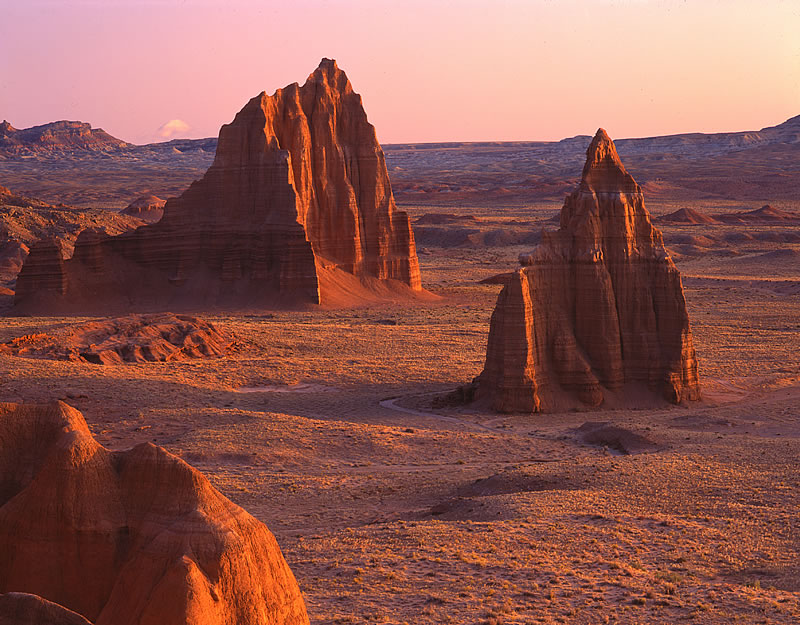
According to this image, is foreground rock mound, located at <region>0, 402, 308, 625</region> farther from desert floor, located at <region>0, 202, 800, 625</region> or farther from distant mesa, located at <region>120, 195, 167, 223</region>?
distant mesa, located at <region>120, 195, 167, 223</region>

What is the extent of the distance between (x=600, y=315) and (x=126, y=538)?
67.6 ft

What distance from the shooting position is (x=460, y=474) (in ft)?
69.1

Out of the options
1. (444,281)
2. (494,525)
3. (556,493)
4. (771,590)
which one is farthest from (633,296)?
(444,281)

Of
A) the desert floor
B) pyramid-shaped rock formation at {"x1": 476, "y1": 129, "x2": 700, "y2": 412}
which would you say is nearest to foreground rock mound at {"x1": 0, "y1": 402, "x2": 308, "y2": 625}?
the desert floor

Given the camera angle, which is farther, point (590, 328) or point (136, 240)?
point (136, 240)

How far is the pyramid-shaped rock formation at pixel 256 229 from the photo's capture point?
47750 millimetres

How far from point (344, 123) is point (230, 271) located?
34.7ft

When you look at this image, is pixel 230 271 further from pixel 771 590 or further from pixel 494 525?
pixel 771 590

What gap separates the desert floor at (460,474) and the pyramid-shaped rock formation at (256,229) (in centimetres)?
617

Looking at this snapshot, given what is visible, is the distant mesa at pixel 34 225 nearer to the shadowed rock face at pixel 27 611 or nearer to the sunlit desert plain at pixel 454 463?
the sunlit desert plain at pixel 454 463

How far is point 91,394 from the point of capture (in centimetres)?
2755

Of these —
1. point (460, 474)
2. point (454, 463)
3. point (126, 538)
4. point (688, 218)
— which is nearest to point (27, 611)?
point (126, 538)

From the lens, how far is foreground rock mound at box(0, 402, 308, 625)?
8641mm

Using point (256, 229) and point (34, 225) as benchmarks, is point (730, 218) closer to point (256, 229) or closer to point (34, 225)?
point (34, 225)
